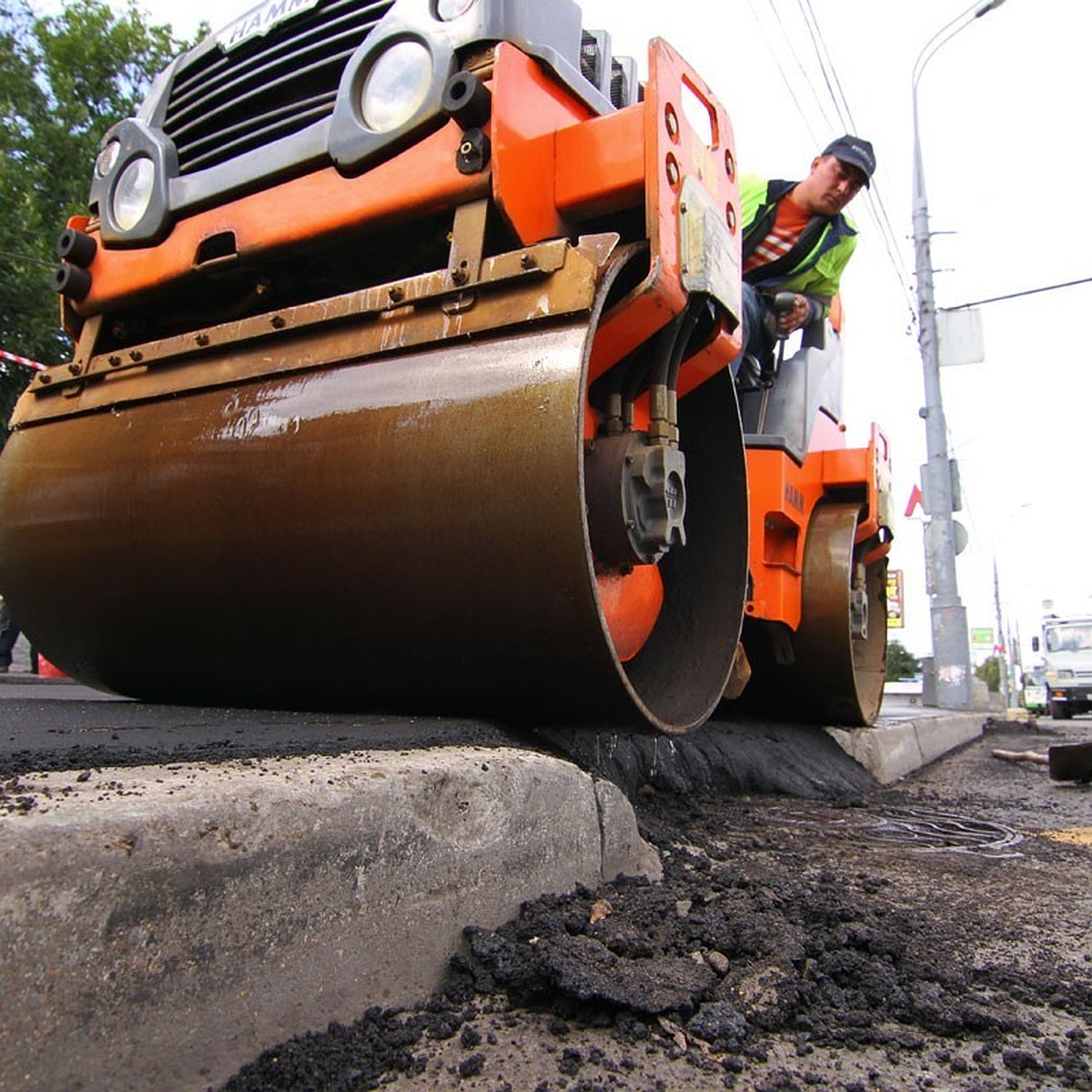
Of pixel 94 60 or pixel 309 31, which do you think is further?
pixel 94 60

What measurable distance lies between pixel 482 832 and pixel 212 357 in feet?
3.83

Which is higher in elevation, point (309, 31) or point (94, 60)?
point (94, 60)

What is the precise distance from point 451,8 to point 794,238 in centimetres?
188

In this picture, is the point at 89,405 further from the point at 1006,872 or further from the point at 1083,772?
the point at 1083,772

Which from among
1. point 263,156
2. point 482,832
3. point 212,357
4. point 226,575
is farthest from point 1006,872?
point 263,156

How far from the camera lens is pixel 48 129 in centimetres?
1096

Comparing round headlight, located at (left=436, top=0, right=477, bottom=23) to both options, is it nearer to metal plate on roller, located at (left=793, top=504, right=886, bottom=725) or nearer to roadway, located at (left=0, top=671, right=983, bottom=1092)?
roadway, located at (left=0, top=671, right=983, bottom=1092)

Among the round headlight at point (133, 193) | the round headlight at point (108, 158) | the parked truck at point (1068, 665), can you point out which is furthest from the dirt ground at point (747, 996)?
the parked truck at point (1068, 665)

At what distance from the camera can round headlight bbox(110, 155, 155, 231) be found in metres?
2.36

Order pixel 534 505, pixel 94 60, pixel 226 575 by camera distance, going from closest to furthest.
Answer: pixel 534 505 < pixel 226 575 < pixel 94 60

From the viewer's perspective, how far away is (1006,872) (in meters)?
2.32

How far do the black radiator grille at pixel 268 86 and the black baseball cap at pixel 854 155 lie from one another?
1766 millimetres

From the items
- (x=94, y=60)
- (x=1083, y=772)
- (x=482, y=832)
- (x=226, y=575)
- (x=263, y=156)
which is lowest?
(x=1083, y=772)

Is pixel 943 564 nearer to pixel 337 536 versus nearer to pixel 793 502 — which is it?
pixel 793 502
